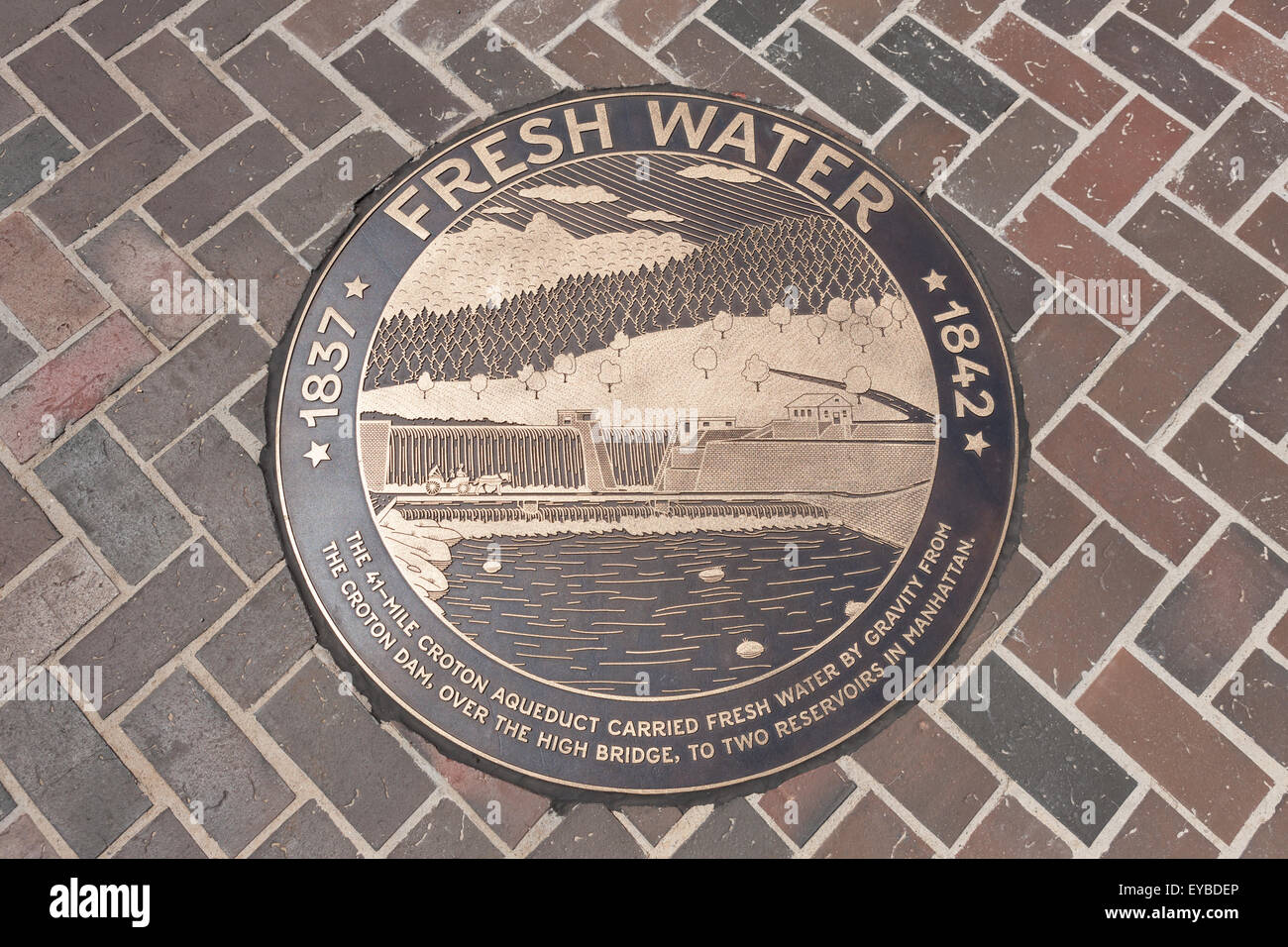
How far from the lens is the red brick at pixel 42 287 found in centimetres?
234

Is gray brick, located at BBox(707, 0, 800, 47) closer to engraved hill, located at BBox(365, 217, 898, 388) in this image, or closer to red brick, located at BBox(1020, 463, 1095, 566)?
engraved hill, located at BBox(365, 217, 898, 388)

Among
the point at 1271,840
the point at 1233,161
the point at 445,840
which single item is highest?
the point at 1233,161

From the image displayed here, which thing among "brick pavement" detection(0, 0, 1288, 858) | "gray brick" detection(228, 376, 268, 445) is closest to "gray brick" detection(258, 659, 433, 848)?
"brick pavement" detection(0, 0, 1288, 858)

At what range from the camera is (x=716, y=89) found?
2609mm

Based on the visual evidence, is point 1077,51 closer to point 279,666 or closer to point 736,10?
point 736,10

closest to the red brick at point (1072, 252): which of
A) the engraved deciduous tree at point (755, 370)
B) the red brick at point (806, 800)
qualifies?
the engraved deciduous tree at point (755, 370)

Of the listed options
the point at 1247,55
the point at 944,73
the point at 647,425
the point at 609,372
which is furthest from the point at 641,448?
the point at 1247,55

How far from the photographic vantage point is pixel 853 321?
2336 mm

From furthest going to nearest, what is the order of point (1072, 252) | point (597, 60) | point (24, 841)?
point (597, 60) → point (1072, 252) → point (24, 841)

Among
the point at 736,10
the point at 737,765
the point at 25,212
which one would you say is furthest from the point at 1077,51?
the point at 25,212

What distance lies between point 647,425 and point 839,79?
1214 mm

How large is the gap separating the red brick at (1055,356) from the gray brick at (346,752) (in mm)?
1725

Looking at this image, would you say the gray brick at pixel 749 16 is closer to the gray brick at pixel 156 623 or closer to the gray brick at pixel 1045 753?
the gray brick at pixel 1045 753

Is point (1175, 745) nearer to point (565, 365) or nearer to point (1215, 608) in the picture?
point (1215, 608)
